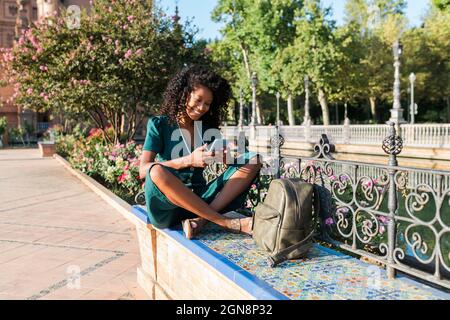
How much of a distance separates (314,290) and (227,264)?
20.7 inches

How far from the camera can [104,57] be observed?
10.4 m

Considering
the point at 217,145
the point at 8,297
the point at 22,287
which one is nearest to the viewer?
the point at 217,145

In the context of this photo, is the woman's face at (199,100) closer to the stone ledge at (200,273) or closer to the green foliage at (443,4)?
the stone ledge at (200,273)

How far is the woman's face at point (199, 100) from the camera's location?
353cm

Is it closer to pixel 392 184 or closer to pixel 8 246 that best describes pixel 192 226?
pixel 392 184

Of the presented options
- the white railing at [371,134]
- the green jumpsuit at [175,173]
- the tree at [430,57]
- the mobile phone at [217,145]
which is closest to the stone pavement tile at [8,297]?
the green jumpsuit at [175,173]

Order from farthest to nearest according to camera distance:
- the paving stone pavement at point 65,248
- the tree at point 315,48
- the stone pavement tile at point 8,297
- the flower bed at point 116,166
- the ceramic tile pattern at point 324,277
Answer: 1. the tree at point 315,48
2. the flower bed at point 116,166
3. the paving stone pavement at point 65,248
4. the stone pavement tile at point 8,297
5. the ceramic tile pattern at point 324,277

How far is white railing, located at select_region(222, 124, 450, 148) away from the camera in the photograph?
1548 cm

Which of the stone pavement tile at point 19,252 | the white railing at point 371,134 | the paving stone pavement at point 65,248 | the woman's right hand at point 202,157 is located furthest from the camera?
the white railing at point 371,134

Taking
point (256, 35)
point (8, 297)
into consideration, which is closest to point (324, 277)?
point (8, 297)

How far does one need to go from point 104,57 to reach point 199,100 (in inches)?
299

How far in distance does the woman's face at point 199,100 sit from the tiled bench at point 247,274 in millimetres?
927

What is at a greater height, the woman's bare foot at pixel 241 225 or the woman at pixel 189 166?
the woman at pixel 189 166
